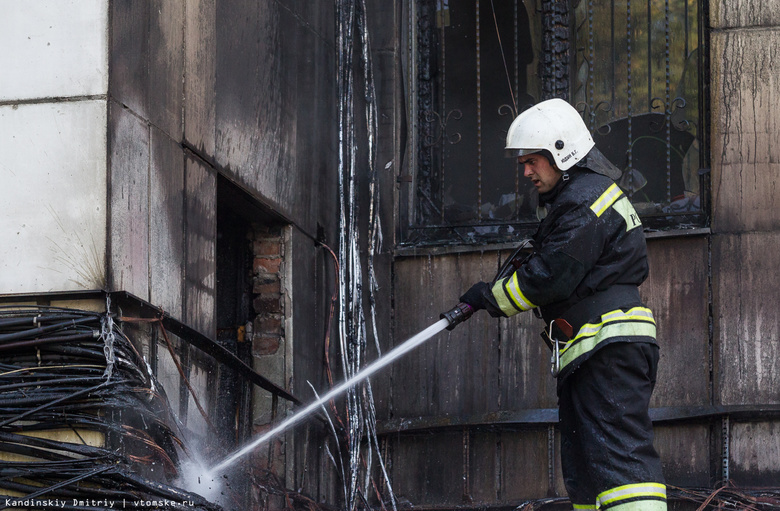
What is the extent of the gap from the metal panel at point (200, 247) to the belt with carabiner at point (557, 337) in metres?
1.63

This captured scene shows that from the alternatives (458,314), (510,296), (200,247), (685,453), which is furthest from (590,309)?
(685,453)

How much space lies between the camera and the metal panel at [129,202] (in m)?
3.98

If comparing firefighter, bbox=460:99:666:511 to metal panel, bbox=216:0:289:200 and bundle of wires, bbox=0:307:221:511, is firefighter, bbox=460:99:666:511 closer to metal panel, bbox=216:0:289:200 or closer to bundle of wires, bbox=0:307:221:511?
metal panel, bbox=216:0:289:200

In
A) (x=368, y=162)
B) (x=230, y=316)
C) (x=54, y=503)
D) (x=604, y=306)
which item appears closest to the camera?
(x=54, y=503)

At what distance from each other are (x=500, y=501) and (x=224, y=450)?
2.17 m

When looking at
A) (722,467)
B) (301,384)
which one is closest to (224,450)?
(301,384)

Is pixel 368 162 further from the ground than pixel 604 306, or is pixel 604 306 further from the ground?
pixel 368 162

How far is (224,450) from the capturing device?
5.10 meters

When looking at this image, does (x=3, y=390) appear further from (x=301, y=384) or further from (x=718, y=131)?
(x=718, y=131)

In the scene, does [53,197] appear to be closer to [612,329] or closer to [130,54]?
[130,54]

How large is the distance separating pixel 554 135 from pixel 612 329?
98 cm

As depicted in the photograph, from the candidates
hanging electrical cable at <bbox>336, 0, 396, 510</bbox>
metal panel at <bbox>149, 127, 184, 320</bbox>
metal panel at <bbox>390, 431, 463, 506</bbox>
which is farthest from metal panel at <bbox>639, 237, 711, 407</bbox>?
metal panel at <bbox>149, 127, 184, 320</bbox>

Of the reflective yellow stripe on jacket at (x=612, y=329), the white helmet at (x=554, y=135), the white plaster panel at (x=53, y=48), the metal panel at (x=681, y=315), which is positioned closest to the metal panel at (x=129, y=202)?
the white plaster panel at (x=53, y=48)

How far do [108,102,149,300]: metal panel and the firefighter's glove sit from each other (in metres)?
1.54
